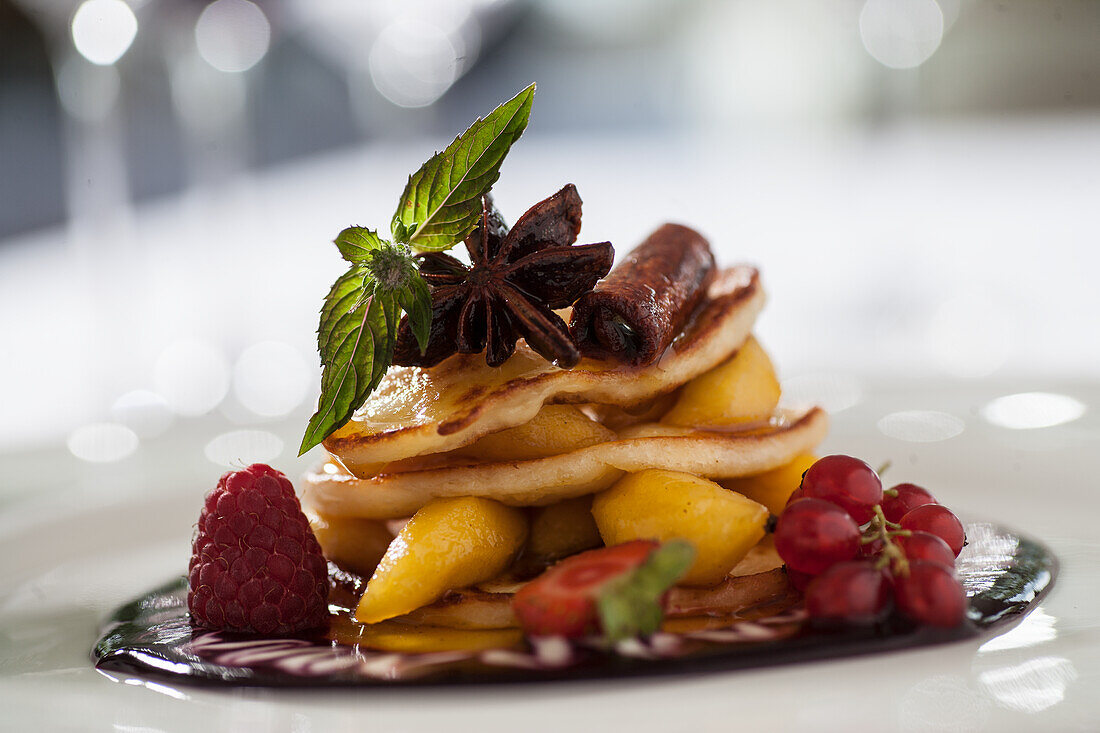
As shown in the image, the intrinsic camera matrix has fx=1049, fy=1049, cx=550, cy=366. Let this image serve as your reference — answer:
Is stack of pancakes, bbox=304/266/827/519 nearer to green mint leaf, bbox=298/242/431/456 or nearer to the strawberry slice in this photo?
green mint leaf, bbox=298/242/431/456

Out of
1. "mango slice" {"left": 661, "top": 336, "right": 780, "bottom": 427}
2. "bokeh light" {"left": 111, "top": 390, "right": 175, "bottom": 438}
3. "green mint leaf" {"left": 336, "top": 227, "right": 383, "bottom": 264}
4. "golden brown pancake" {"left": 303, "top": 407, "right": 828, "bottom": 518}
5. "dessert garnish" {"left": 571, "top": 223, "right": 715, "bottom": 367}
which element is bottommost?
"golden brown pancake" {"left": 303, "top": 407, "right": 828, "bottom": 518}

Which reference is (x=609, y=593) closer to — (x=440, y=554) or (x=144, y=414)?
(x=440, y=554)

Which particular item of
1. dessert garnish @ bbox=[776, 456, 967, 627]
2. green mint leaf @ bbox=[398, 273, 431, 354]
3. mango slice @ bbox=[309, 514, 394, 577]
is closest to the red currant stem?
dessert garnish @ bbox=[776, 456, 967, 627]

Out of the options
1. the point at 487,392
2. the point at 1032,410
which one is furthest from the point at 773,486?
the point at 1032,410

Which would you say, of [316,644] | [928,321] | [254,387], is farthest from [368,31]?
[316,644]

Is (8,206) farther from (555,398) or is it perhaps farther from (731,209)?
(555,398)

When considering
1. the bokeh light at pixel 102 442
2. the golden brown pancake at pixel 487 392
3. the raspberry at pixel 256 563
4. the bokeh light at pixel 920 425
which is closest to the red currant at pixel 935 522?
the golden brown pancake at pixel 487 392
